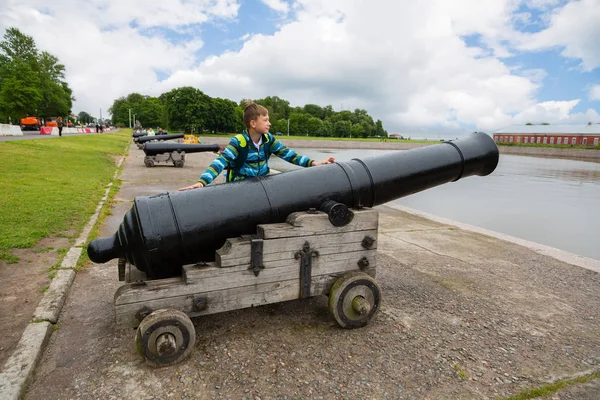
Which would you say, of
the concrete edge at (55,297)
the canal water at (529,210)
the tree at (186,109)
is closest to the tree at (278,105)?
the tree at (186,109)

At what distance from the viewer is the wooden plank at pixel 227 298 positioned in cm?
238

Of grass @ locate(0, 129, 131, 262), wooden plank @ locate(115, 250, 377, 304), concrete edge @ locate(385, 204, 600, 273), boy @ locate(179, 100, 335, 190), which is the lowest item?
concrete edge @ locate(385, 204, 600, 273)

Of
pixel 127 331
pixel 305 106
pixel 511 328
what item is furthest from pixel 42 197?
pixel 305 106

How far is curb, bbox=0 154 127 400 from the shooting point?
7.08 ft

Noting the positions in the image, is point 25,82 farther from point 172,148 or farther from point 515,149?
point 515,149

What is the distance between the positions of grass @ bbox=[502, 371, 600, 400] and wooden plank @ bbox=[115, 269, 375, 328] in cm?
120

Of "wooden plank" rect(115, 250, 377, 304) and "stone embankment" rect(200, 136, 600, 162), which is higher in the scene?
"stone embankment" rect(200, 136, 600, 162)

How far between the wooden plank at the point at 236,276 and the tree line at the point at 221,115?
220ft

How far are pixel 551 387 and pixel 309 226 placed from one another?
1.68 metres

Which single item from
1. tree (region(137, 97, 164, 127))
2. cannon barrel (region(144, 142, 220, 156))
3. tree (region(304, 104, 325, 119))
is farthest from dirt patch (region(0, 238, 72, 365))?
tree (region(304, 104, 325, 119))

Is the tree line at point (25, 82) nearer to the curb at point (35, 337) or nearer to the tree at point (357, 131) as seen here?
the curb at point (35, 337)

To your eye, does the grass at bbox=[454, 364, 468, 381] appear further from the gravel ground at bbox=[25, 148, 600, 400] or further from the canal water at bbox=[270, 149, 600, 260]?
the canal water at bbox=[270, 149, 600, 260]

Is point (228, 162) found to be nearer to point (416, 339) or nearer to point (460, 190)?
point (416, 339)

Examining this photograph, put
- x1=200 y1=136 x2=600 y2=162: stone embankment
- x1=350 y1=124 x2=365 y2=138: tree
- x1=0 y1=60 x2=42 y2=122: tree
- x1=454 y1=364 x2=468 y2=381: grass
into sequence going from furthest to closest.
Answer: x1=350 y1=124 x2=365 y2=138: tree
x1=200 y1=136 x2=600 y2=162: stone embankment
x1=0 y1=60 x2=42 y2=122: tree
x1=454 y1=364 x2=468 y2=381: grass
